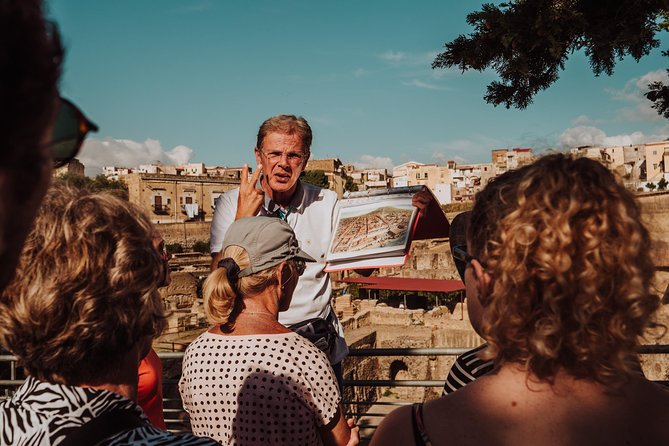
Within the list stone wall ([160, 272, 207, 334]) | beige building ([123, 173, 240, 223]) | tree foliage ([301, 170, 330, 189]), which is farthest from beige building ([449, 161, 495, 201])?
stone wall ([160, 272, 207, 334])

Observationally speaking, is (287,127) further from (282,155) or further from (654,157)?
(654,157)

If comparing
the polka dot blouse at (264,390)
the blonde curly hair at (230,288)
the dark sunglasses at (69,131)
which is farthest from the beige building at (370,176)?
the dark sunglasses at (69,131)

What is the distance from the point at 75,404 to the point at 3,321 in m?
0.27

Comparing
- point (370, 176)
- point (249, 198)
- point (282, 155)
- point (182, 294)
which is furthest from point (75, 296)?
point (370, 176)

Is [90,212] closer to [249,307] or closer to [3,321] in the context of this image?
[3,321]

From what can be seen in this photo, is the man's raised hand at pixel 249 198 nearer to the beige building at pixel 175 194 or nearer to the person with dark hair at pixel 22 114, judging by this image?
the person with dark hair at pixel 22 114

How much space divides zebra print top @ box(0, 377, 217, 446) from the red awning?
25170 millimetres

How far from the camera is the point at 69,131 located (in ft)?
2.65

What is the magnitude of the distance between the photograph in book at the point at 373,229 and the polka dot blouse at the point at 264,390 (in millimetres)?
928

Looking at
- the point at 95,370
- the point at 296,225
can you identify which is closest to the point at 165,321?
the point at 95,370

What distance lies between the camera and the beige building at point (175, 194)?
5109cm

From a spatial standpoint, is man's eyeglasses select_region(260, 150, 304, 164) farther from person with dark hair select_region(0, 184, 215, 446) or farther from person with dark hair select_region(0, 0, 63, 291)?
person with dark hair select_region(0, 0, 63, 291)

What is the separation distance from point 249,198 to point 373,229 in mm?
670

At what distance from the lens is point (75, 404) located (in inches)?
48.9
